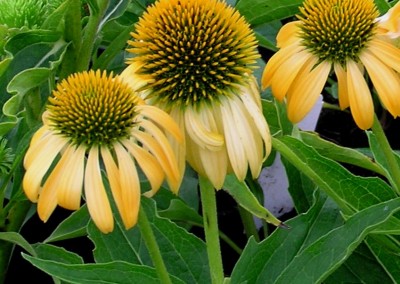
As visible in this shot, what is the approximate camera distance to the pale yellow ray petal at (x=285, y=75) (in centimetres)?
84

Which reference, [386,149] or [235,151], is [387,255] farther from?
[235,151]

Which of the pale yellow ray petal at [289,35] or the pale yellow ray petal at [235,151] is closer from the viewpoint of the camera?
the pale yellow ray petal at [235,151]

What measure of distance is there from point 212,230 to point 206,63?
0.56ft

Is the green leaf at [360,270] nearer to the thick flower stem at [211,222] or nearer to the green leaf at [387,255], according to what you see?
the green leaf at [387,255]

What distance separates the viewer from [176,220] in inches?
48.2

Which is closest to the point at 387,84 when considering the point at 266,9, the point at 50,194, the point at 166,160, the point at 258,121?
the point at 258,121

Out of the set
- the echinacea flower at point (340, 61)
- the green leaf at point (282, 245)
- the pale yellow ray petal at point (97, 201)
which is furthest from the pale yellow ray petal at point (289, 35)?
the pale yellow ray petal at point (97, 201)

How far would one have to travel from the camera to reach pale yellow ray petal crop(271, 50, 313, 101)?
84 centimetres

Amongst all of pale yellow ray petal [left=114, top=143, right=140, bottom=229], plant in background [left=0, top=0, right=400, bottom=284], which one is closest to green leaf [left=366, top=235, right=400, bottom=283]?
plant in background [left=0, top=0, right=400, bottom=284]

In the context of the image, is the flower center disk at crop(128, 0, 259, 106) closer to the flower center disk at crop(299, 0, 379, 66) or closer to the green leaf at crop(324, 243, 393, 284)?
the flower center disk at crop(299, 0, 379, 66)

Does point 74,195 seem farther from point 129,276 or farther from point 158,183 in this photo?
point 129,276

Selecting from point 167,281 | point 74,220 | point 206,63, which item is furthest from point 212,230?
point 74,220

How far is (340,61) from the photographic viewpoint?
2.84ft

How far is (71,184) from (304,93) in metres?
0.28
